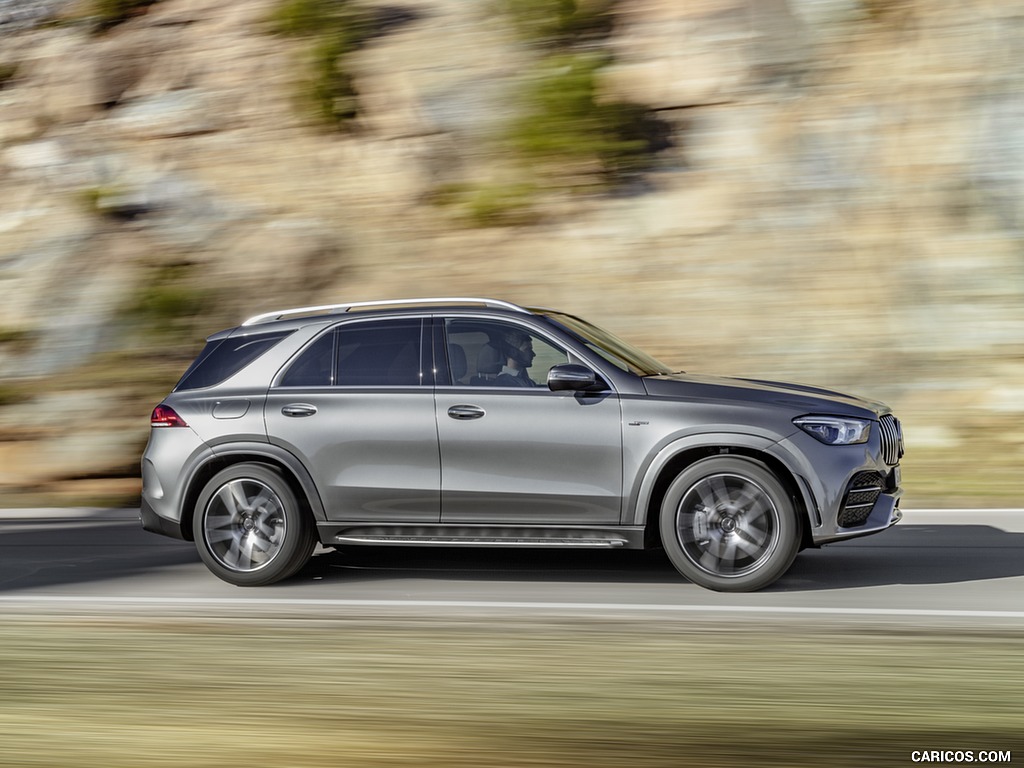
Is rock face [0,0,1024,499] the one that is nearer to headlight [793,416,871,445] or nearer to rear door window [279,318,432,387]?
headlight [793,416,871,445]

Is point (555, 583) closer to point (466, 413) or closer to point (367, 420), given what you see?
point (466, 413)

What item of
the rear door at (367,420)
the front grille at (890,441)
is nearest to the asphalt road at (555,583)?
the rear door at (367,420)

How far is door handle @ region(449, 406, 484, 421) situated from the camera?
7230 millimetres

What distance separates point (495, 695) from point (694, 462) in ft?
8.06

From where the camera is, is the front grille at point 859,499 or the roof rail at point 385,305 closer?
the front grille at point 859,499

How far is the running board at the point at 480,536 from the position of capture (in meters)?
7.09

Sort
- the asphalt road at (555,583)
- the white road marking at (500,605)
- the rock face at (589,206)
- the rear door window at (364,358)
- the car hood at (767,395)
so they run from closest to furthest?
the white road marking at (500,605) → the asphalt road at (555,583) → the car hood at (767,395) → the rear door window at (364,358) → the rock face at (589,206)

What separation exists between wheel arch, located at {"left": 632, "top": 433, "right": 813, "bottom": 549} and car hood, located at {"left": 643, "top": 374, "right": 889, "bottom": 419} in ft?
0.84

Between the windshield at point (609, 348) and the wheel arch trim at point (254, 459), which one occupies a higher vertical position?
the windshield at point (609, 348)

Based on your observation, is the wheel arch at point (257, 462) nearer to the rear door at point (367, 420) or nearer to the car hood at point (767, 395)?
the rear door at point (367, 420)

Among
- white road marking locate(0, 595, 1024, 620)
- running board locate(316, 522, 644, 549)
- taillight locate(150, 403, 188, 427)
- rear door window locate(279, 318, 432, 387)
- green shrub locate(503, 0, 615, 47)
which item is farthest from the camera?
green shrub locate(503, 0, 615, 47)

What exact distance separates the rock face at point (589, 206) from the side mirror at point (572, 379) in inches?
230

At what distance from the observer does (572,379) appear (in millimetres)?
7020

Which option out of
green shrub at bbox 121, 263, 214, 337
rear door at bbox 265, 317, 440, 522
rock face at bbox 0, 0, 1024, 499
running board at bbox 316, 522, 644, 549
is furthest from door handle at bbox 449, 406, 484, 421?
green shrub at bbox 121, 263, 214, 337
